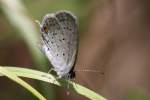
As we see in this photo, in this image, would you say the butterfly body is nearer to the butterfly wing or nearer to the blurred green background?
the butterfly wing

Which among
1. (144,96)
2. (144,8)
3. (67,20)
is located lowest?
(144,96)

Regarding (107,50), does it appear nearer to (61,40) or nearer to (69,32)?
(61,40)

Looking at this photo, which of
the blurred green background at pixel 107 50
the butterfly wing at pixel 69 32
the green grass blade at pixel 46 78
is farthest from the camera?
the blurred green background at pixel 107 50

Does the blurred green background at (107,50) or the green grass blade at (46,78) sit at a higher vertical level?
the green grass blade at (46,78)

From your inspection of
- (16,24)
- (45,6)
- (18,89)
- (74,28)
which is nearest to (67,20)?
(74,28)

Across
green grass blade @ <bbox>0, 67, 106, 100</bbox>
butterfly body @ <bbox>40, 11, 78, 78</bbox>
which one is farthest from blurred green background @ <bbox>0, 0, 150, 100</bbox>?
green grass blade @ <bbox>0, 67, 106, 100</bbox>

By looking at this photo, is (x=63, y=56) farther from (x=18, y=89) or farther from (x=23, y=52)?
(x=23, y=52)

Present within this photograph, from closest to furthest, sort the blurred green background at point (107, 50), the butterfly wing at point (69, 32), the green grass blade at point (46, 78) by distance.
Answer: the green grass blade at point (46, 78), the butterfly wing at point (69, 32), the blurred green background at point (107, 50)

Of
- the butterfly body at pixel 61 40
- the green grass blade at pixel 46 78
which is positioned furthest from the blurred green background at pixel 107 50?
the green grass blade at pixel 46 78

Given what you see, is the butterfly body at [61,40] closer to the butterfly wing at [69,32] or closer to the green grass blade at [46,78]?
the butterfly wing at [69,32]
